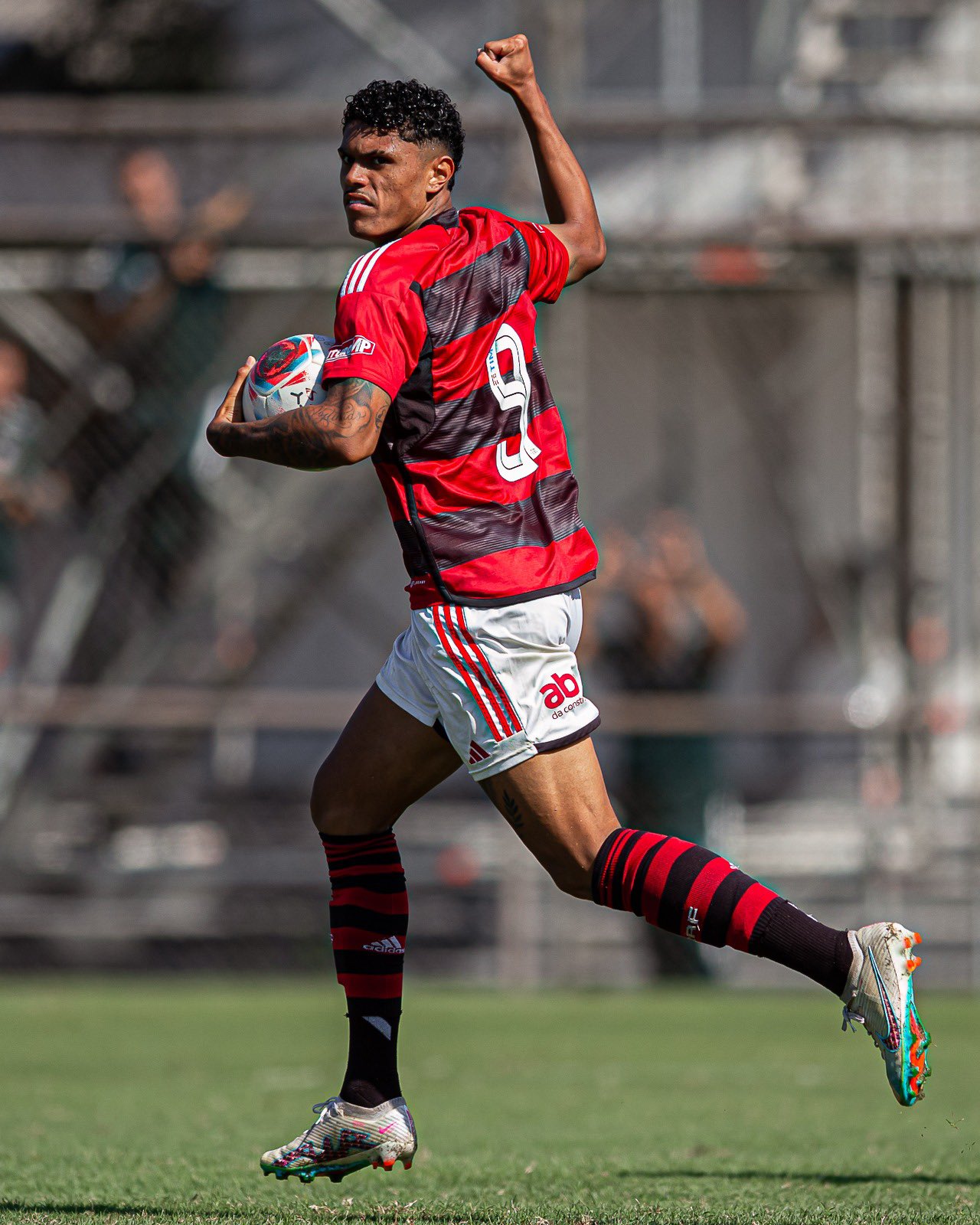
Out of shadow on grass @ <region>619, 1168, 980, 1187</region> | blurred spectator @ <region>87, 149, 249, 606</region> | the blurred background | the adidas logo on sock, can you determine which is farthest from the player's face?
blurred spectator @ <region>87, 149, 249, 606</region>

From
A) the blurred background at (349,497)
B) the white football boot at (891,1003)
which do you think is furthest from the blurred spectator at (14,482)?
the white football boot at (891,1003)

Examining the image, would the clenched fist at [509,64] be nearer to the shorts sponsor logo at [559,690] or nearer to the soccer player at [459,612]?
the soccer player at [459,612]

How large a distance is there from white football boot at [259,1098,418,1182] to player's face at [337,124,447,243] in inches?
73.0

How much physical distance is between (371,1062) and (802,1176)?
41.7 inches

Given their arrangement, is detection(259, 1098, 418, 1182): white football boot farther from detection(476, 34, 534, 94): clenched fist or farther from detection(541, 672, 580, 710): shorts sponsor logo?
detection(476, 34, 534, 94): clenched fist

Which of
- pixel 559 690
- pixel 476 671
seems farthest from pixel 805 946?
pixel 476 671

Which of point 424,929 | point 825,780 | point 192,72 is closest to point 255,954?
point 424,929

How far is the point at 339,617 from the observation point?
13.4 meters

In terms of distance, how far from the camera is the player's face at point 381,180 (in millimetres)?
3867

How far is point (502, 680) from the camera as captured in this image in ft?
12.4

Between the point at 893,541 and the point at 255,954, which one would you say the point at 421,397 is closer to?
the point at 255,954

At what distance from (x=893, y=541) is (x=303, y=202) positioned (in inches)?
161

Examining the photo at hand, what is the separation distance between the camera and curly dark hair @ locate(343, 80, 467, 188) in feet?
12.7

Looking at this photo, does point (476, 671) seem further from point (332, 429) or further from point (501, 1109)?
point (501, 1109)
